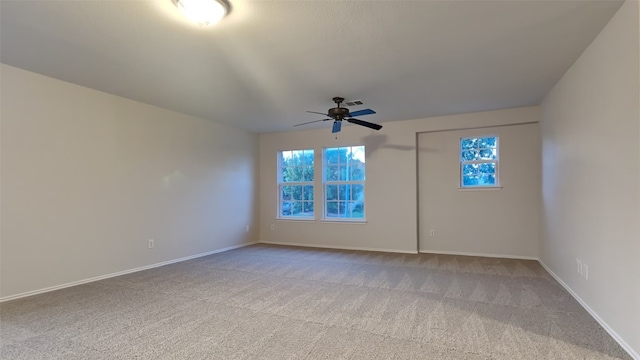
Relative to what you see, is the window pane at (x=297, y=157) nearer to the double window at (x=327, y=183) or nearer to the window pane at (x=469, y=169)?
the double window at (x=327, y=183)

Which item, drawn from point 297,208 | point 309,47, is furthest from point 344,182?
point 309,47

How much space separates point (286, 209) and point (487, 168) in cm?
418

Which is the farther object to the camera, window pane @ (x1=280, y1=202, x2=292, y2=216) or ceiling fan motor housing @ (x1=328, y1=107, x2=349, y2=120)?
window pane @ (x1=280, y1=202, x2=292, y2=216)

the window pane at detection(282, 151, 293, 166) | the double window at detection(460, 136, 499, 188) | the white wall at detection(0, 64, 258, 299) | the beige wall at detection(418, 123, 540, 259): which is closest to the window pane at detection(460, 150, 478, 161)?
the double window at detection(460, 136, 499, 188)

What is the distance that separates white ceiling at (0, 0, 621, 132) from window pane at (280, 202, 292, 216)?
3.12 meters

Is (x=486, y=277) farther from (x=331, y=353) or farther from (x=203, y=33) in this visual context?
(x=203, y=33)

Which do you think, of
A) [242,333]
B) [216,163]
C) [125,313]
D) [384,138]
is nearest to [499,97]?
[384,138]

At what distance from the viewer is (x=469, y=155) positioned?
570 cm

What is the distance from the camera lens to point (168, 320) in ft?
9.14

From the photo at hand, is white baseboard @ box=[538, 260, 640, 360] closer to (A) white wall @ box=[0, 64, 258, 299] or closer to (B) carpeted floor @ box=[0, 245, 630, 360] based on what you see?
(B) carpeted floor @ box=[0, 245, 630, 360]

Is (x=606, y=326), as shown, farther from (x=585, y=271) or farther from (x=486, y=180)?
(x=486, y=180)

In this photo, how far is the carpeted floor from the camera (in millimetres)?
2262

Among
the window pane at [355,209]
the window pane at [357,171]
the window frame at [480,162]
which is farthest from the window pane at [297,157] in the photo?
the window frame at [480,162]

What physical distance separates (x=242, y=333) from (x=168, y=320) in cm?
76
